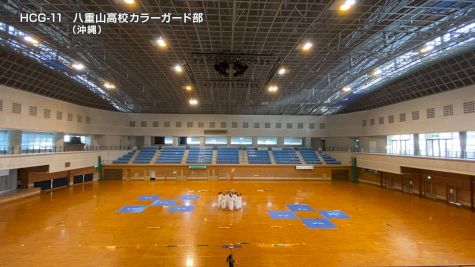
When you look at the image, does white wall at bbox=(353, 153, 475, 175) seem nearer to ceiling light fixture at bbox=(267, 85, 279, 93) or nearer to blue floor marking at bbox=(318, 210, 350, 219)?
blue floor marking at bbox=(318, 210, 350, 219)

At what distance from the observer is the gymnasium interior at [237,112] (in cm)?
1102

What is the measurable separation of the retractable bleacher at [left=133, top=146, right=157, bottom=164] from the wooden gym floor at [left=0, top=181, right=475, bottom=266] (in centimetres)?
1335

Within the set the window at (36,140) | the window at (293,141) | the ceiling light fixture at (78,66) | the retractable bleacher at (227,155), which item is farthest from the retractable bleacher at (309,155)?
the window at (36,140)

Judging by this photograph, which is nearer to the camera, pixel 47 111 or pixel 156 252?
pixel 156 252

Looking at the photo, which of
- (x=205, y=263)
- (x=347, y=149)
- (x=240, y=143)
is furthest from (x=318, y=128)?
(x=205, y=263)

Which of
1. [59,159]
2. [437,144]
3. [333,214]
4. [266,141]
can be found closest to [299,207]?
[333,214]

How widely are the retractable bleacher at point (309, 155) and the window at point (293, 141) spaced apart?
1735mm

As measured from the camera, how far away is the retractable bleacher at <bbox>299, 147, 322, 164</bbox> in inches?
1342

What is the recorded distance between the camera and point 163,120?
3638 centimetres

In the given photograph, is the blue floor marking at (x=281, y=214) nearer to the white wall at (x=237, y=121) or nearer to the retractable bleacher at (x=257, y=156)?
the white wall at (x=237, y=121)

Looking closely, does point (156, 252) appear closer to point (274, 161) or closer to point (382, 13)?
point (382, 13)

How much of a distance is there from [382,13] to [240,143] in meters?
27.9

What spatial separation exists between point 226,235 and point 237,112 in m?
25.2

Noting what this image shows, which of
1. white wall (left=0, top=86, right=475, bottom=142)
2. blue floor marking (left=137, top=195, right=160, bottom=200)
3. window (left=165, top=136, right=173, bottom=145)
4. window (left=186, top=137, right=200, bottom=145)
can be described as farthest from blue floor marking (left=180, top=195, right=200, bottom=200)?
window (left=165, top=136, right=173, bottom=145)
